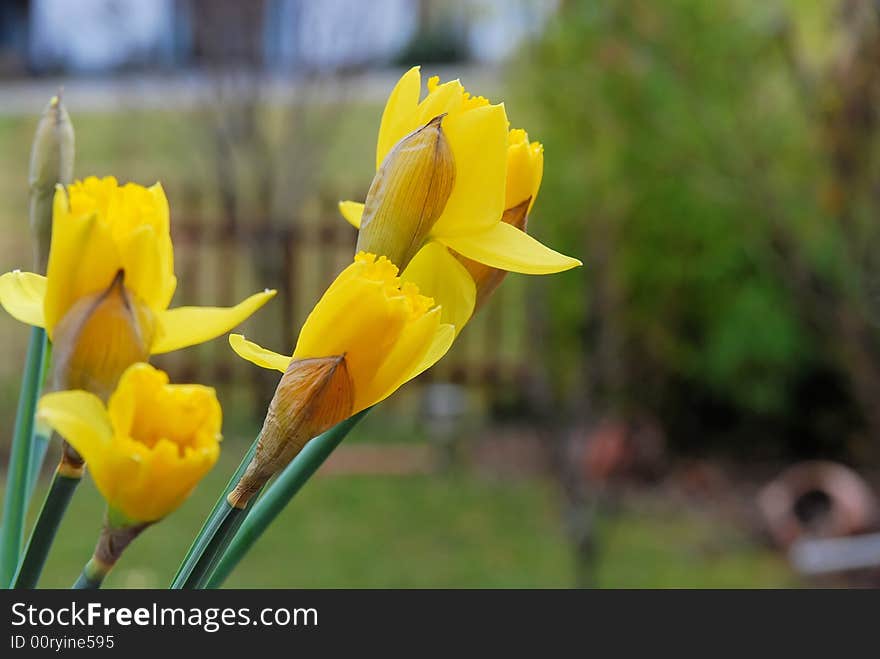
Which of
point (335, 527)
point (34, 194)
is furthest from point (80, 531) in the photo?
point (34, 194)

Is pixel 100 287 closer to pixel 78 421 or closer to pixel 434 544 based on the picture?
pixel 78 421

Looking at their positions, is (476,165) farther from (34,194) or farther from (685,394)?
(685,394)

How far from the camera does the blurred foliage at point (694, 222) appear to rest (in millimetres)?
3738

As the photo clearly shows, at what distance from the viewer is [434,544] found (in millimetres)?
3846

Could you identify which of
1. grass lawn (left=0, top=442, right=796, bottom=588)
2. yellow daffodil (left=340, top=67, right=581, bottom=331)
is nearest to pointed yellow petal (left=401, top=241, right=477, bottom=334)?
yellow daffodil (left=340, top=67, right=581, bottom=331)

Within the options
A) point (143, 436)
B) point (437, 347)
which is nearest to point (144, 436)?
point (143, 436)

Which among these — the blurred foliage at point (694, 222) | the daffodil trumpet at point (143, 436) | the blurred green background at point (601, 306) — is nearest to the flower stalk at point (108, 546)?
the daffodil trumpet at point (143, 436)

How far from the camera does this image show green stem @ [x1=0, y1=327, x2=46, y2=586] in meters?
0.46

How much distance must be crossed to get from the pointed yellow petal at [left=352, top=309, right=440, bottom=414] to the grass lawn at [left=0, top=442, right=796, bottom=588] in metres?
3.05

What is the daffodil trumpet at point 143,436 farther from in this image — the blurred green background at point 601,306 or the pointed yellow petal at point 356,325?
the blurred green background at point 601,306

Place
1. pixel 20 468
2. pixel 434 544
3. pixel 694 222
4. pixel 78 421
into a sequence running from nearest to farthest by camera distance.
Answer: pixel 78 421, pixel 20 468, pixel 434 544, pixel 694 222

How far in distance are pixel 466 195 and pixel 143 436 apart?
0.15 m

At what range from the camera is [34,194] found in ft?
1.69

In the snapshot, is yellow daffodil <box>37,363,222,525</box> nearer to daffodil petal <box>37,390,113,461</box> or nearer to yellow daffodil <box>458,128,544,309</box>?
daffodil petal <box>37,390,113,461</box>
